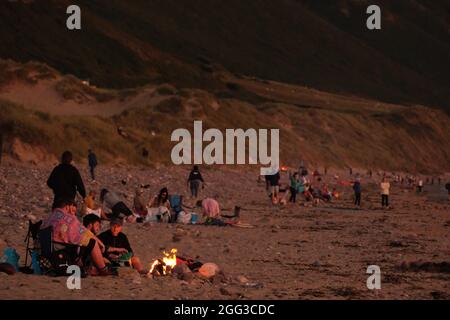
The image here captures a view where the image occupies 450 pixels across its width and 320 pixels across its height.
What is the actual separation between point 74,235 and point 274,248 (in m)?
5.61

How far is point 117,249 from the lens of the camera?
44.8 feet

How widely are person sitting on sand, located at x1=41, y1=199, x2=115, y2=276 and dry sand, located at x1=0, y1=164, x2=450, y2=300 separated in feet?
0.83

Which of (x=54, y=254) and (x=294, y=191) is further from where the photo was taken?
(x=294, y=191)

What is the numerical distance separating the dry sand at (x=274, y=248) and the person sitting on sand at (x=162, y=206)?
1.61 feet

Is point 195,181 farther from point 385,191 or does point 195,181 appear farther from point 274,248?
point 274,248

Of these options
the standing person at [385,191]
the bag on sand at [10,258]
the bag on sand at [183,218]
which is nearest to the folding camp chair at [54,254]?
the bag on sand at [10,258]

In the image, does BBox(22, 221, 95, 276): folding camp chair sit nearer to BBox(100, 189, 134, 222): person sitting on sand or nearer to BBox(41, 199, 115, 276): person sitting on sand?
BBox(41, 199, 115, 276): person sitting on sand

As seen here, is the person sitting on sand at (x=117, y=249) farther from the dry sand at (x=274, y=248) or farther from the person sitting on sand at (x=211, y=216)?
the person sitting on sand at (x=211, y=216)

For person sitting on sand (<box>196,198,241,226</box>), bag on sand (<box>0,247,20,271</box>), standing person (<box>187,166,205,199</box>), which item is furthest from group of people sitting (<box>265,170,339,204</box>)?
bag on sand (<box>0,247,20,271</box>)

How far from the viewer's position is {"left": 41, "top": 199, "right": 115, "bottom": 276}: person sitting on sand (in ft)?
42.4

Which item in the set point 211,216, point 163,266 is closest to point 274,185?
point 211,216

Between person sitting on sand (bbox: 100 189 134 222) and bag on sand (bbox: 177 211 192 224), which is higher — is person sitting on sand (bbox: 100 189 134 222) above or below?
above
